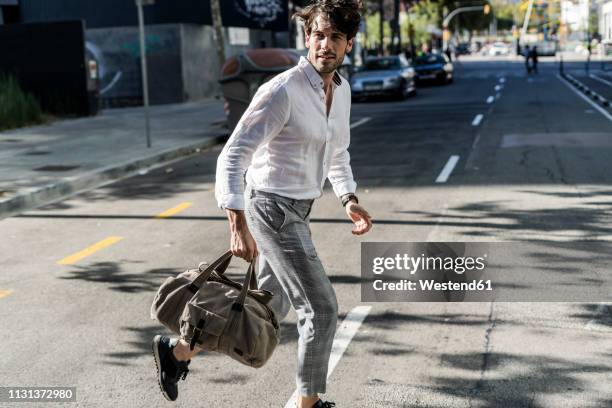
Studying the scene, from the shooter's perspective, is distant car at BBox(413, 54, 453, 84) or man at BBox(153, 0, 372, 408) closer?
man at BBox(153, 0, 372, 408)

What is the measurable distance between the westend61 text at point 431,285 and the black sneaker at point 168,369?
106 inches

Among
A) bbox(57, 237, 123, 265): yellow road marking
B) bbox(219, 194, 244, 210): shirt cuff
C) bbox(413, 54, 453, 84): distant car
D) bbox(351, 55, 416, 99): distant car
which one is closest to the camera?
bbox(219, 194, 244, 210): shirt cuff

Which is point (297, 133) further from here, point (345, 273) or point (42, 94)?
point (42, 94)

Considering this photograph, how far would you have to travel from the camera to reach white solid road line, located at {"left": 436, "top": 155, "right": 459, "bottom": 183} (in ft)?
40.3

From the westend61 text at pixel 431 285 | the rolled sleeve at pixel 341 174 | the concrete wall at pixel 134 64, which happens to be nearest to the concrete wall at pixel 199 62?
the concrete wall at pixel 134 64

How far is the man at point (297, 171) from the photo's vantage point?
3734 millimetres

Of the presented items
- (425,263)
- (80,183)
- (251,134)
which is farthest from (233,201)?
(80,183)

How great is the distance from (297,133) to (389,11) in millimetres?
56923

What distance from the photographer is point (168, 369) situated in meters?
4.29

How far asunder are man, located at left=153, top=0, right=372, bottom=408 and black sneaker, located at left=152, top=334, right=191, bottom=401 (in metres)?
0.65

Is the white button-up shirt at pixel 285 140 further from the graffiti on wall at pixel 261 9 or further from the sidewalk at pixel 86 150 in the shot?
the graffiti on wall at pixel 261 9

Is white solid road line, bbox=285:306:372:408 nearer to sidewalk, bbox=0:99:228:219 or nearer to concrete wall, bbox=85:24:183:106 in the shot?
sidewalk, bbox=0:99:228:219

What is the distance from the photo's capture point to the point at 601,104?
25.7 metres

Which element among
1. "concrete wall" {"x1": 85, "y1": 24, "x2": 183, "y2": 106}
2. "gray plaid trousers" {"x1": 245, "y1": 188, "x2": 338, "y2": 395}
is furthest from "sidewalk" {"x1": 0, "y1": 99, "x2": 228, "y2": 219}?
"gray plaid trousers" {"x1": 245, "y1": 188, "x2": 338, "y2": 395}
